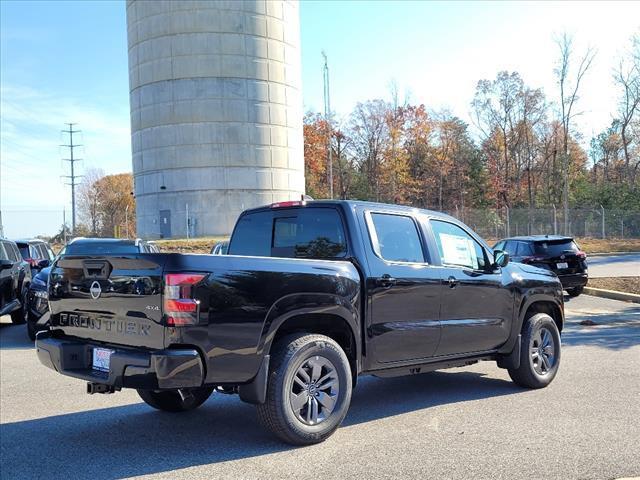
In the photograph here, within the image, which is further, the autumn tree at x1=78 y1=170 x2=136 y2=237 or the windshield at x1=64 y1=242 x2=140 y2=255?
the autumn tree at x1=78 y1=170 x2=136 y2=237

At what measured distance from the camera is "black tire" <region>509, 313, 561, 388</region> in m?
6.43

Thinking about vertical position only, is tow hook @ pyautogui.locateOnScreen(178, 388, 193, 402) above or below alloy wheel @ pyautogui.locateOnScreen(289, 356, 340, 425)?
below

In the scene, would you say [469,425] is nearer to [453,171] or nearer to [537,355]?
[537,355]

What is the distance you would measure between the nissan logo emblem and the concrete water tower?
32.2 meters

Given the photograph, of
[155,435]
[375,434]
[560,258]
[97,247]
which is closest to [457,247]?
[375,434]

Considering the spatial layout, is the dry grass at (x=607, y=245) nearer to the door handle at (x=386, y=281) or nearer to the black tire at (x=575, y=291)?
the black tire at (x=575, y=291)

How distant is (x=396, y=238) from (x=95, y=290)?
266 cm

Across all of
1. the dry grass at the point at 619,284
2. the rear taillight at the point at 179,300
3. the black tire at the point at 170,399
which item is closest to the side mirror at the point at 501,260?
the black tire at the point at 170,399

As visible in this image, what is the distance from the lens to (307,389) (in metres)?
4.68

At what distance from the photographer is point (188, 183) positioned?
36656 millimetres

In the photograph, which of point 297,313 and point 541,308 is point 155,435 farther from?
point 541,308

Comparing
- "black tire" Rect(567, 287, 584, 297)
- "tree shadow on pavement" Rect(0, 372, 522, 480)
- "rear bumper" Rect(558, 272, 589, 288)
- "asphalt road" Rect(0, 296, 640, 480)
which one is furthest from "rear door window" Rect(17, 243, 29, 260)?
"black tire" Rect(567, 287, 584, 297)

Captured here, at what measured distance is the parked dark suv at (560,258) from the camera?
48.5 feet

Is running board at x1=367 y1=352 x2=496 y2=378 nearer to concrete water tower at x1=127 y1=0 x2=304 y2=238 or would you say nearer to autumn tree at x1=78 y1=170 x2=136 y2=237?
concrete water tower at x1=127 y1=0 x2=304 y2=238
